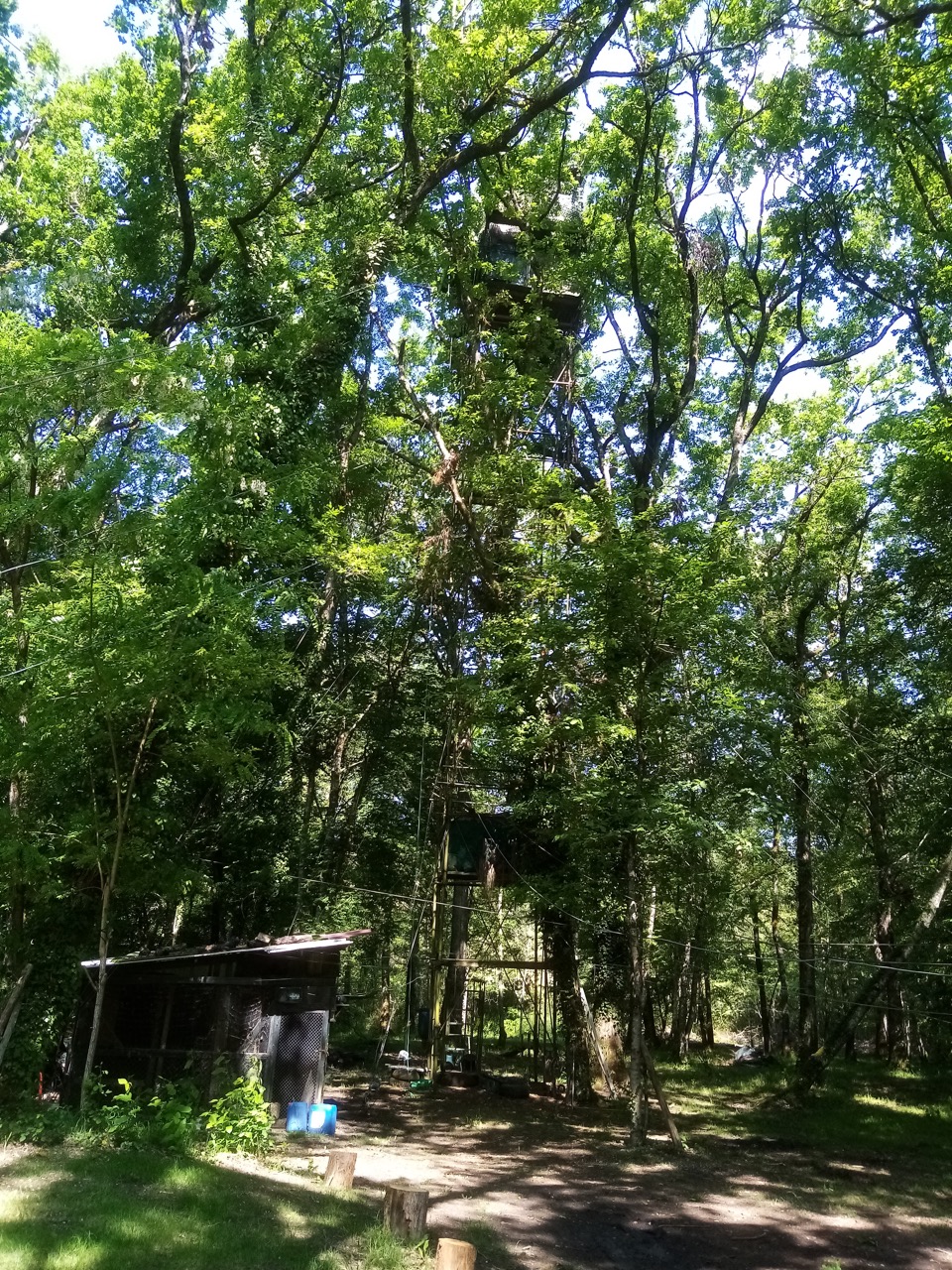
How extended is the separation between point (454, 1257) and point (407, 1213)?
94cm

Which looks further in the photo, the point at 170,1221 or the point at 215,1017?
the point at 215,1017

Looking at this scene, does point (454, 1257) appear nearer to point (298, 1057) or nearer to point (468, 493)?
point (298, 1057)

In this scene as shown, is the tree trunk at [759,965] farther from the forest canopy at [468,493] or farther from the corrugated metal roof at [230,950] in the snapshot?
the corrugated metal roof at [230,950]

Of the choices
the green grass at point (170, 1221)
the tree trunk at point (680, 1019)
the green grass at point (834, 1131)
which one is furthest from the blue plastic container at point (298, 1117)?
the tree trunk at point (680, 1019)

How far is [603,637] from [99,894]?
726 centimetres

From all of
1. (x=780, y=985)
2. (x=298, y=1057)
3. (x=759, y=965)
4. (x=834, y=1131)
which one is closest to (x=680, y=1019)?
(x=759, y=965)

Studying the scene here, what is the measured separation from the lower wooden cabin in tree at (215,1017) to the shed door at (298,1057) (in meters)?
0.01

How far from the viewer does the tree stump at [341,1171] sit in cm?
713

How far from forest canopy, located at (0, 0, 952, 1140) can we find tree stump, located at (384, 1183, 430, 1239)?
15.9 ft

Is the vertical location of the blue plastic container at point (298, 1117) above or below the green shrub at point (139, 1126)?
below

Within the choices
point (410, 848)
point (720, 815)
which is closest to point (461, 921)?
point (410, 848)

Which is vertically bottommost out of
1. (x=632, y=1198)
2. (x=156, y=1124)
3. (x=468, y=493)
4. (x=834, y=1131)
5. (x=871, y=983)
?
(x=834, y=1131)

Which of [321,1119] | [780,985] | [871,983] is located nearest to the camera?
[321,1119]

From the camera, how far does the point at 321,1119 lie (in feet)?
34.9
